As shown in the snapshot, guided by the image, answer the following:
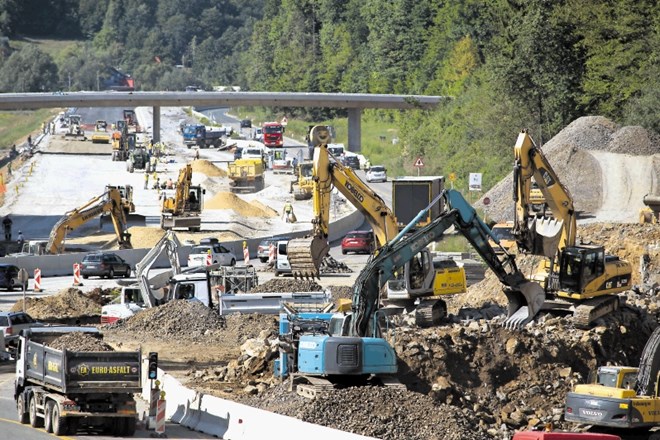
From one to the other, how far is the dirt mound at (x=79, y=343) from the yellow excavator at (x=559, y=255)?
11.6m

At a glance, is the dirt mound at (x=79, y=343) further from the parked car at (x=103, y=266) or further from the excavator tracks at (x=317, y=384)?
the parked car at (x=103, y=266)

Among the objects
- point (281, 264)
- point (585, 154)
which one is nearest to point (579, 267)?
point (281, 264)

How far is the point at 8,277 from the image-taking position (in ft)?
Answer: 202

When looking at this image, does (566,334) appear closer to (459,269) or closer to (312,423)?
(459,269)

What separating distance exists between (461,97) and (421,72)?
41585 millimetres

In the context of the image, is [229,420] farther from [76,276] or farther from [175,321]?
[76,276]

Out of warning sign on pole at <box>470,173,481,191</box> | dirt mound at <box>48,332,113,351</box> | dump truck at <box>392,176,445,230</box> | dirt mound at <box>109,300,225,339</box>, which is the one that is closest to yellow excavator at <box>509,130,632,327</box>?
dirt mound at <box>109,300,225,339</box>

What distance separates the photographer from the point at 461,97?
125875 mm

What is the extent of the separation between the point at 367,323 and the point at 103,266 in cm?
3323

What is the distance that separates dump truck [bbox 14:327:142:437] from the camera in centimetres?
2972

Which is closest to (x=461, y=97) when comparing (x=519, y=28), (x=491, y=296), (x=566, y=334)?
(x=519, y=28)

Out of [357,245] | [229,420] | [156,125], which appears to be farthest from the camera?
[156,125]

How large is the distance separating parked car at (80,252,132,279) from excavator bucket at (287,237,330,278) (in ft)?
87.0

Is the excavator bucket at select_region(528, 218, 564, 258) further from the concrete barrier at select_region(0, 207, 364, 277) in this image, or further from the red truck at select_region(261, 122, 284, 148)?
the red truck at select_region(261, 122, 284, 148)
